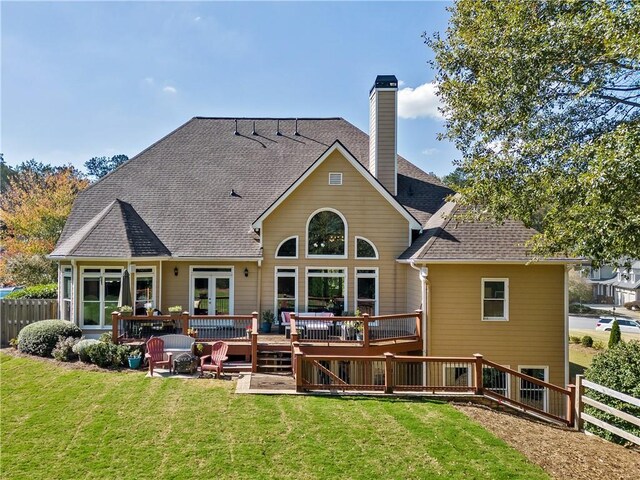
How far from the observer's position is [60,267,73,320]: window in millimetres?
13984

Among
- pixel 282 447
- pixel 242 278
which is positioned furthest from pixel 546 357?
pixel 242 278

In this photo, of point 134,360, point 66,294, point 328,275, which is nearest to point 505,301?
point 328,275

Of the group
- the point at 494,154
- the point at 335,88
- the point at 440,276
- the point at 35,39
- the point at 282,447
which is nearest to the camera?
the point at 282,447

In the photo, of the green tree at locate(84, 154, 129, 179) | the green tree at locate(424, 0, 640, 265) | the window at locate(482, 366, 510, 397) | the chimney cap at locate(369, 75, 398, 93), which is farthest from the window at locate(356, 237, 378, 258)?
the green tree at locate(84, 154, 129, 179)

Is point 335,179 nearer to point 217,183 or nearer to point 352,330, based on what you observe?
point 217,183

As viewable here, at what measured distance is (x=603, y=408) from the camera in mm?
8180

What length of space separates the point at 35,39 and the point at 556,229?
16123mm

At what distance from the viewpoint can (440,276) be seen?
512 inches

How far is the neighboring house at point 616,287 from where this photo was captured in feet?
154

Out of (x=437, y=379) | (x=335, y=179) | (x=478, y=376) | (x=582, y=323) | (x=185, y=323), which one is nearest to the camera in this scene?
(x=478, y=376)

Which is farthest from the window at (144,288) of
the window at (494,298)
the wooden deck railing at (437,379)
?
the window at (494,298)

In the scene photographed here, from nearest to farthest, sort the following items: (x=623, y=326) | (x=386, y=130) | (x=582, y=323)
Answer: (x=386, y=130)
(x=623, y=326)
(x=582, y=323)

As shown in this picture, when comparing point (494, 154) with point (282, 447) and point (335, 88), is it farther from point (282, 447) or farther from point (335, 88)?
point (335, 88)

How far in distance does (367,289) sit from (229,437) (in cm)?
894
